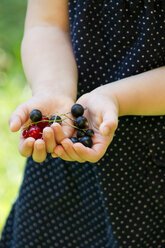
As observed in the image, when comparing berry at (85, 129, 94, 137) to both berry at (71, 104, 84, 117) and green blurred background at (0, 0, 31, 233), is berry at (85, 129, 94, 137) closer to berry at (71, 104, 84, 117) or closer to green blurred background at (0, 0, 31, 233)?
berry at (71, 104, 84, 117)

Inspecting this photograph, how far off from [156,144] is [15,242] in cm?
58

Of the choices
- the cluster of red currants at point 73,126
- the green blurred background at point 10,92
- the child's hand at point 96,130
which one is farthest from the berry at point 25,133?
the green blurred background at point 10,92

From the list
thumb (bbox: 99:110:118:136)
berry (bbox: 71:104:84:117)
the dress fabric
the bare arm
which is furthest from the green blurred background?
thumb (bbox: 99:110:118:136)

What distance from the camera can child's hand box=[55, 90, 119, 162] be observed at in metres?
0.90

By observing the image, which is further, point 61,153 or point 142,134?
point 142,134

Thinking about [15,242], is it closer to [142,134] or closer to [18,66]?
[142,134]

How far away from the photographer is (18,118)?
3.20 ft

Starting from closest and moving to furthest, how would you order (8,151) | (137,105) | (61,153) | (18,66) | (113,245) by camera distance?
(61,153) < (137,105) < (113,245) < (8,151) < (18,66)

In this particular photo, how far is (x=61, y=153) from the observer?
99 centimetres

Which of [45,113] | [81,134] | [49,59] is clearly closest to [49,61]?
[49,59]

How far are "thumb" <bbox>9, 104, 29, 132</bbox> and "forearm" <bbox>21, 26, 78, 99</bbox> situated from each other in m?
0.13

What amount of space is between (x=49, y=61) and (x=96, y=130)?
1.01 feet

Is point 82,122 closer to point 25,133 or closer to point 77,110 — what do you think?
point 77,110

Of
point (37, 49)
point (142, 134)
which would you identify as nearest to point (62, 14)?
point (37, 49)
